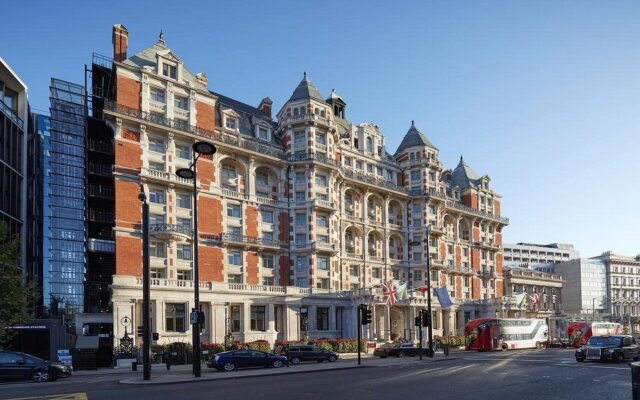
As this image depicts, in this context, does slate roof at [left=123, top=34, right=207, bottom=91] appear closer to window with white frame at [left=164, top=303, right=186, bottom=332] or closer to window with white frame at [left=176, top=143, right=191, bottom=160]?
window with white frame at [left=176, top=143, right=191, bottom=160]

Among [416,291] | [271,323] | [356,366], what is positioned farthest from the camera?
[416,291]

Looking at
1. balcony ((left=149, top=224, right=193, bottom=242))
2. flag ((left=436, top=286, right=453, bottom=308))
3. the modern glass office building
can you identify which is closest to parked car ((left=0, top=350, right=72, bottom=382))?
balcony ((left=149, top=224, right=193, bottom=242))

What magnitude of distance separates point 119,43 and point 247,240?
72.0ft

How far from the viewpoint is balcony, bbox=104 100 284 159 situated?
169 feet

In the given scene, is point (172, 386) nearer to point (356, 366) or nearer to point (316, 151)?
point (356, 366)

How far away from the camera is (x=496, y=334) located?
5934 cm

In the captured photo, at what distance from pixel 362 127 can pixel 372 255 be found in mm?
16195

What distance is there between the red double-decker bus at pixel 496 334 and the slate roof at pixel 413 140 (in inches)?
1101

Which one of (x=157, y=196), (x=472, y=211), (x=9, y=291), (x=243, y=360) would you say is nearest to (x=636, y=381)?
(x=243, y=360)

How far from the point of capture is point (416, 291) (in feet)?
241

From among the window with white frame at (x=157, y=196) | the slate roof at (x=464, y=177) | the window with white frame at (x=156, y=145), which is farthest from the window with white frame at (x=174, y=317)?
the slate roof at (x=464, y=177)

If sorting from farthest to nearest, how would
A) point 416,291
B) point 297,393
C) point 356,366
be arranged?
point 416,291, point 356,366, point 297,393

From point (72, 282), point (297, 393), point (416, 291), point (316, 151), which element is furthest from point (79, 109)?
point (297, 393)

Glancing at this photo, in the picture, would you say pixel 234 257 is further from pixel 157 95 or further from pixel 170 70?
pixel 170 70
